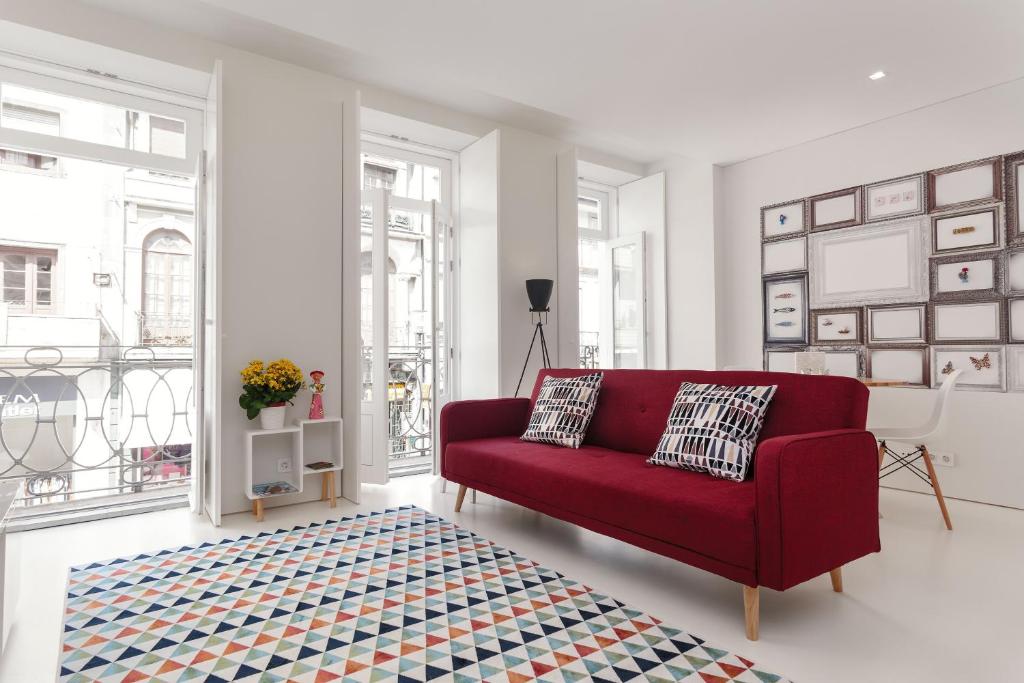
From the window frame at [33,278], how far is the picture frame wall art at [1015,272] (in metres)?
5.99

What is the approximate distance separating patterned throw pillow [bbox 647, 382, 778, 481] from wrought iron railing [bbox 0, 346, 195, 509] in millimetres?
2965

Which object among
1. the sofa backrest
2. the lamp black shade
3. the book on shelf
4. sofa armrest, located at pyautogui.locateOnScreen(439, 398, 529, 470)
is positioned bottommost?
the book on shelf

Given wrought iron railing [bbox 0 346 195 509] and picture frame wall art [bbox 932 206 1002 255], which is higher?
picture frame wall art [bbox 932 206 1002 255]

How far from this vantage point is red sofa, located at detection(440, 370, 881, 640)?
6.37 ft

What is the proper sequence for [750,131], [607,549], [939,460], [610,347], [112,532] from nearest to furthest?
[607,549], [112,532], [939,460], [750,131], [610,347]

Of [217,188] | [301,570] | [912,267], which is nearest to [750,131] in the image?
[912,267]

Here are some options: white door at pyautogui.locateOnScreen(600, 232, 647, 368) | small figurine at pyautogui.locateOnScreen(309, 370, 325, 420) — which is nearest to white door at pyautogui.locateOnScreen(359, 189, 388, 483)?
small figurine at pyautogui.locateOnScreen(309, 370, 325, 420)

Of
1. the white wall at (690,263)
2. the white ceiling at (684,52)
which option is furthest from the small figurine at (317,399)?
the white wall at (690,263)

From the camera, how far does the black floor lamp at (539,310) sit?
4.66 metres

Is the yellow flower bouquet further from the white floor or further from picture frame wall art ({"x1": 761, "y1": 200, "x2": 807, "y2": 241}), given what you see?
picture frame wall art ({"x1": 761, "y1": 200, "x2": 807, "y2": 241})

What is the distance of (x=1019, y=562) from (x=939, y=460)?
1.39 meters

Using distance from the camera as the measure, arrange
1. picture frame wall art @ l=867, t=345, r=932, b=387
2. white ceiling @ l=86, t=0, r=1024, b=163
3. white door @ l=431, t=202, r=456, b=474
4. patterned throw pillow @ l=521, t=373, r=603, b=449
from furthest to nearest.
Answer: white door @ l=431, t=202, r=456, b=474 < picture frame wall art @ l=867, t=345, r=932, b=387 < patterned throw pillow @ l=521, t=373, r=603, b=449 < white ceiling @ l=86, t=0, r=1024, b=163

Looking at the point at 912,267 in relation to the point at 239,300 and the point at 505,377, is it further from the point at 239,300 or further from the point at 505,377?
the point at 239,300

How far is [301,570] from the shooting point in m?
2.62
